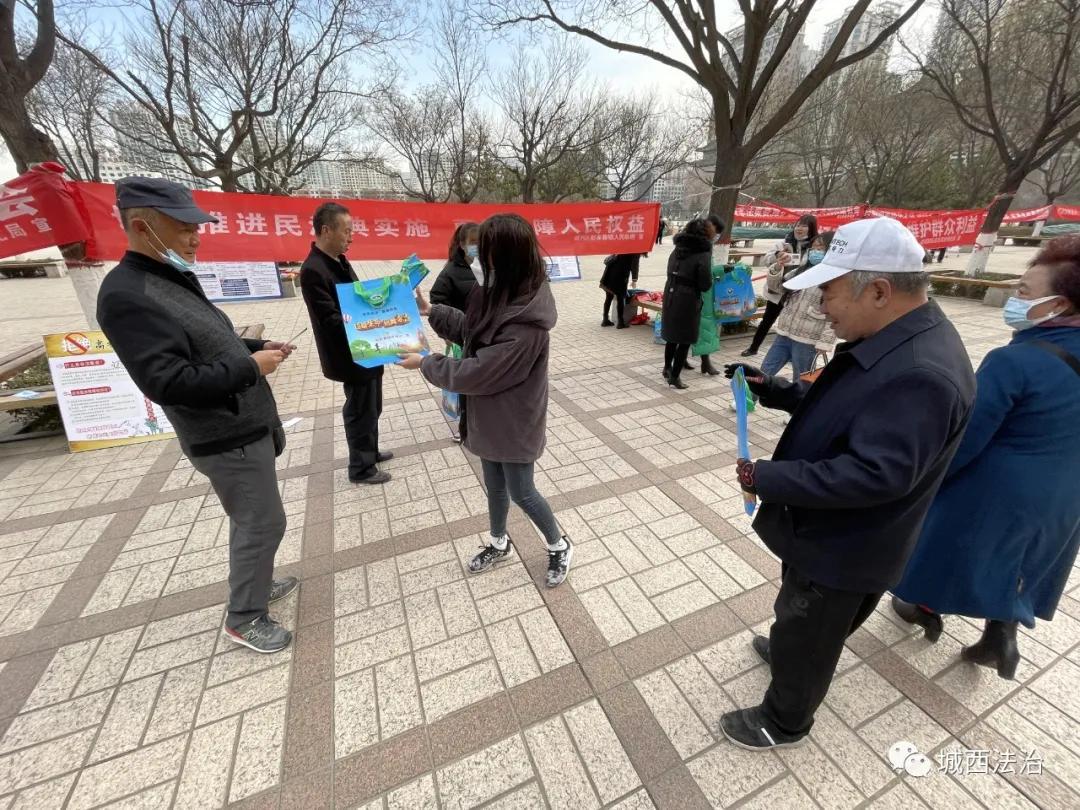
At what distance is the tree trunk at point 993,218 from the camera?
9.70 meters

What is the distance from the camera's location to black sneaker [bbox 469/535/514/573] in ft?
8.57

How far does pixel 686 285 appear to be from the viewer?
16.1ft

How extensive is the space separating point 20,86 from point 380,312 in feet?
15.6

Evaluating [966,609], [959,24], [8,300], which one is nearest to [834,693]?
[966,609]

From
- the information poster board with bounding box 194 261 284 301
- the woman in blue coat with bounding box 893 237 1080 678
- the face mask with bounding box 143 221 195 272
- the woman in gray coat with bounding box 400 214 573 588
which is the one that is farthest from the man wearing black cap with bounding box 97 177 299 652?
the information poster board with bounding box 194 261 284 301

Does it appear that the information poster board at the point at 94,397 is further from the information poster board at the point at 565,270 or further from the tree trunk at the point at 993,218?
the tree trunk at the point at 993,218

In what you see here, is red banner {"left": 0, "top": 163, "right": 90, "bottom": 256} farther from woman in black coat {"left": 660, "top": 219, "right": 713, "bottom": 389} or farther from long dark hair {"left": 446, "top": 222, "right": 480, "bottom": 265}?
woman in black coat {"left": 660, "top": 219, "right": 713, "bottom": 389}

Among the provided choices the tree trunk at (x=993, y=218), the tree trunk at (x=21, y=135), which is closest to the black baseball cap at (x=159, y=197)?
the tree trunk at (x=21, y=135)

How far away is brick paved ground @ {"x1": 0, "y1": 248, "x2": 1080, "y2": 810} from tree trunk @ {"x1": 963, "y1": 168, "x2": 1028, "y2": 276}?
38.3ft

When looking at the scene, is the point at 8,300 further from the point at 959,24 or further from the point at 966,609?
the point at 959,24

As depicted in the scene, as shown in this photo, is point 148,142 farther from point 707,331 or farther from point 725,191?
point 707,331

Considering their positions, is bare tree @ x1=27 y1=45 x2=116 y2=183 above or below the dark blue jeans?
above

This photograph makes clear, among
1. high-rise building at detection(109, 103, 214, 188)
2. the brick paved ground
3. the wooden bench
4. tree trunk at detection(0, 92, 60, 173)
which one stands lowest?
the brick paved ground

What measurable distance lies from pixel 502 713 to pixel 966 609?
1.94m
